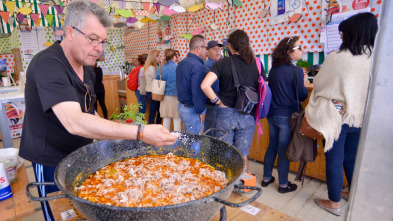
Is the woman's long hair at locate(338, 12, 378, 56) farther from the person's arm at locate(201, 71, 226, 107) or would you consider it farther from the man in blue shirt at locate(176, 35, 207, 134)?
the man in blue shirt at locate(176, 35, 207, 134)

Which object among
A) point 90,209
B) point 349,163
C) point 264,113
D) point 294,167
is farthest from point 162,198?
point 294,167

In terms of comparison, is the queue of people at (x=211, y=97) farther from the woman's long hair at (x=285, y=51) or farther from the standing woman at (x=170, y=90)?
the standing woman at (x=170, y=90)

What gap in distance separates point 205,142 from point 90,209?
855 millimetres

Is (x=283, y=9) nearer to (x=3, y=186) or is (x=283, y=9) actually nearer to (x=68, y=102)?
(x=68, y=102)

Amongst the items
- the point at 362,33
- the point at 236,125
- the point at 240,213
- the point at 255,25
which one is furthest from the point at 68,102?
the point at 255,25

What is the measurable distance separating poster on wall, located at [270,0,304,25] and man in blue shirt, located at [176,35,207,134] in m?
2.28

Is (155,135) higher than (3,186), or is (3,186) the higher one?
(155,135)

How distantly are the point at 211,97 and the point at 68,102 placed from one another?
1702mm

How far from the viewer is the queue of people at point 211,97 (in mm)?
1069

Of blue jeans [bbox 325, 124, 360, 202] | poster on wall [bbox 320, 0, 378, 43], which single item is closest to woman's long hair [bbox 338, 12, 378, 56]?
blue jeans [bbox 325, 124, 360, 202]

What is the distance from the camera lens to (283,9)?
14.7 feet

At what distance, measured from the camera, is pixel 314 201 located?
2.74 m

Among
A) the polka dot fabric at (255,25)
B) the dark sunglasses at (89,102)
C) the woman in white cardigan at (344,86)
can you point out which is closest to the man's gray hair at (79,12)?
the dark sunglasses at (89,102)

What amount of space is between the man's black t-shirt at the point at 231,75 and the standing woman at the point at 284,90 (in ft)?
0.97
